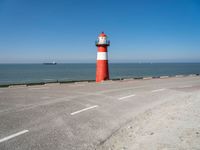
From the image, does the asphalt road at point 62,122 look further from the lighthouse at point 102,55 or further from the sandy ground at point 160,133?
Answer: the lighthouse at point 102,55

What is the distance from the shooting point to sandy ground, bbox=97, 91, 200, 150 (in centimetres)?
433

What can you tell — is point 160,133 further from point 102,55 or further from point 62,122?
point 102,55

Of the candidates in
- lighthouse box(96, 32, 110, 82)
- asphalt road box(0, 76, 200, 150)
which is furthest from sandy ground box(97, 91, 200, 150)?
lighthouse box(96, 32, 110, 82)

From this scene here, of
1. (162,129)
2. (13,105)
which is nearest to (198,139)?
(162,129)

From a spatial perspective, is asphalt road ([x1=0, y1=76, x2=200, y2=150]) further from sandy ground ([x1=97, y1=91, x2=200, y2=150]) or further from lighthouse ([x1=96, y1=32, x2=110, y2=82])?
lighthouse ([x1=96, y1=32, x2=110, y2=82])

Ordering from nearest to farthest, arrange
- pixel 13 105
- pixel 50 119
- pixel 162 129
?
pixel 162 129 < pixel 50 119 < pixel 13 105

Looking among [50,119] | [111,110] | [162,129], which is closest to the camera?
[162,129]

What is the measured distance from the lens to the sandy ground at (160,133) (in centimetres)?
433

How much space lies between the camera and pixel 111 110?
25.9 ft

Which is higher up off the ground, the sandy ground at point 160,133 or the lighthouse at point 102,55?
the lighthouse at point 102,55

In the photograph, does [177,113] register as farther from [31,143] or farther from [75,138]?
[31,143]

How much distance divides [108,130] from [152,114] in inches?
95.6

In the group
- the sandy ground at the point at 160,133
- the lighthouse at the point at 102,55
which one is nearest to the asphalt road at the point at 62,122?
the sandy ground at the point at 160,133

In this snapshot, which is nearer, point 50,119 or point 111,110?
point 50,119
